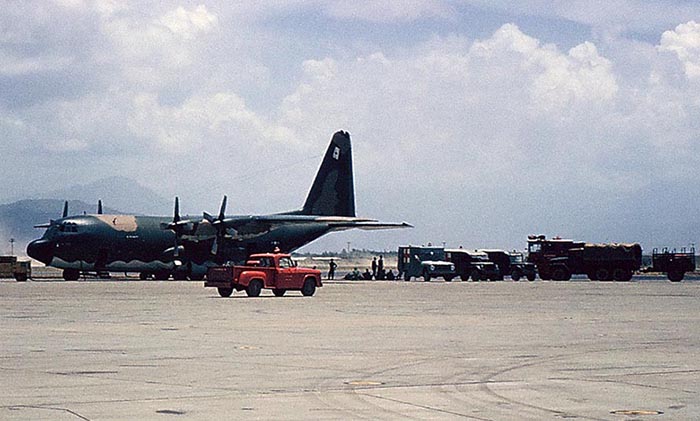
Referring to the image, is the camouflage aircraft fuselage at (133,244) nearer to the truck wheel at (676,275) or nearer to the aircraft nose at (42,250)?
the aircraft nose at (42,250)

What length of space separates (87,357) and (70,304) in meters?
18.5

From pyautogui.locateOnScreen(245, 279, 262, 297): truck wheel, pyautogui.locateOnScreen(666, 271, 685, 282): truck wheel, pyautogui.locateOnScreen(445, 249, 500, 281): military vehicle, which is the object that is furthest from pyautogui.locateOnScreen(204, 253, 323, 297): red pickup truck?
pyautogui.locateOnScreen(666, 271, 685, 282): truck wheel

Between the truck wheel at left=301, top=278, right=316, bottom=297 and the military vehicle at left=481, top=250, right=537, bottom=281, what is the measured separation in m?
33.5

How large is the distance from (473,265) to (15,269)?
1199 inches

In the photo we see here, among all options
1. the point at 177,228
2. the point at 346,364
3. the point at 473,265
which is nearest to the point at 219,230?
the point at 177,228

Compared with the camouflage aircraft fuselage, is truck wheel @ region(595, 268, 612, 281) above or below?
below

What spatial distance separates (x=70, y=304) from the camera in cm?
3600

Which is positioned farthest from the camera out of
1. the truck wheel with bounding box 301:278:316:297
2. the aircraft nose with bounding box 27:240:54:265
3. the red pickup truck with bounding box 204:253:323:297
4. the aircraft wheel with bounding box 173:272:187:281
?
the aircraft wheel with bounding box 173:272:187:281

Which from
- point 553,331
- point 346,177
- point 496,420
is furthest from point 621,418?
point 346,177

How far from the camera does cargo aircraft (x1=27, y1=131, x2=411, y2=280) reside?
6556 centimetres

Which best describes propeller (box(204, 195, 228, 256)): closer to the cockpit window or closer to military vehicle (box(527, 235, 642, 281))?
the cockpit window

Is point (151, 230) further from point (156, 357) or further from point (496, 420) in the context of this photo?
point (496, 420)

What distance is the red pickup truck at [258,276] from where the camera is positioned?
139 ft

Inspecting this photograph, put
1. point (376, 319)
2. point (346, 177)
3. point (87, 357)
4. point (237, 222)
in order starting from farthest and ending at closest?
point (346, 177) < point (237, 222) < point (376, 319) < point (87, 357)
